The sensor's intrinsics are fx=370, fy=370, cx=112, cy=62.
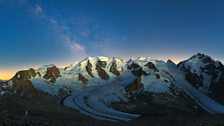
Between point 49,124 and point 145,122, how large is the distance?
2667 centimetres

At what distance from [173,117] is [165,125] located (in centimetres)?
516

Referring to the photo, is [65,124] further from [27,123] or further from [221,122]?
[221,122]

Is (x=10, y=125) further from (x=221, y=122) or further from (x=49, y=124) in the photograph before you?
(x=221, y=122)

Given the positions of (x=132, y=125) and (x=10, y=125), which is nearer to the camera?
(x=10, y=125)

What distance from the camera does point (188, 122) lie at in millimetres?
74375

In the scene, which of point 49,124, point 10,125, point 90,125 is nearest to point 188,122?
point 90,125

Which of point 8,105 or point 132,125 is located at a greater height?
point 8,105

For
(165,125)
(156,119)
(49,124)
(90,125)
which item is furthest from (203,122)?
(49,124)

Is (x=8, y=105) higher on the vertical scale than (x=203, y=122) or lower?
higher

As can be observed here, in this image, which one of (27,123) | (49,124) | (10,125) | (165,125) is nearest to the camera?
(10,125)

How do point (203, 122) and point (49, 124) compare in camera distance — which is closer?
point (49, 124)

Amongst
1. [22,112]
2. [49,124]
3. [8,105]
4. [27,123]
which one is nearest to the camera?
[27,123]

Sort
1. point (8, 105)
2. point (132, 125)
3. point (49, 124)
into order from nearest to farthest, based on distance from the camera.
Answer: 1. point (49, 124)
2. point (132, 125)
3. point (8, 105)

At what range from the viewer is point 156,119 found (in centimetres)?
8569
